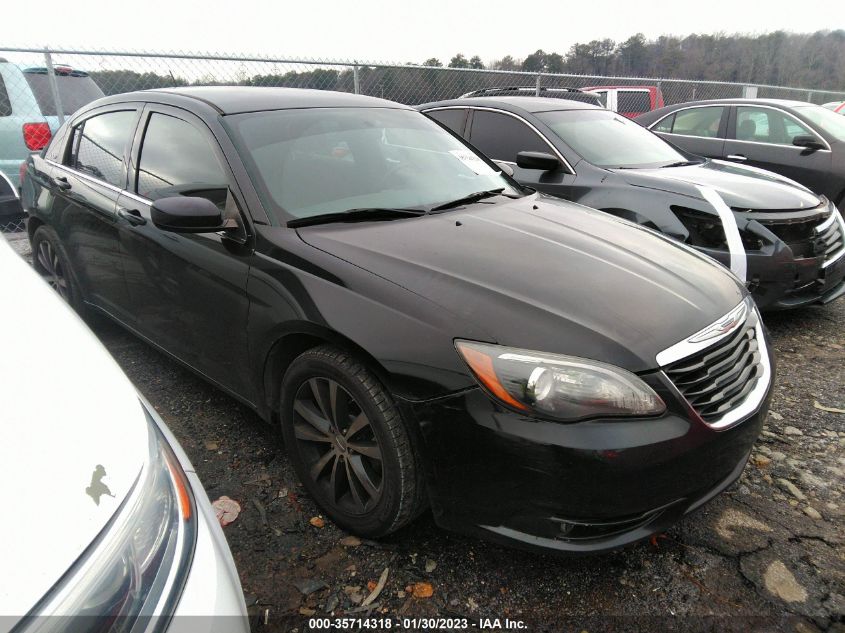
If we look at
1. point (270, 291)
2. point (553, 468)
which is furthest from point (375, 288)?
point (553, 468)

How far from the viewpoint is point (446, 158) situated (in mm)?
3035

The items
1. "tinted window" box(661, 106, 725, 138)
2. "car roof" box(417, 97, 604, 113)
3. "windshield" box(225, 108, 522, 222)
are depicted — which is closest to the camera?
"windshield" box(225, 108, 522, 222)

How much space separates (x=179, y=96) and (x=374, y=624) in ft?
8.36

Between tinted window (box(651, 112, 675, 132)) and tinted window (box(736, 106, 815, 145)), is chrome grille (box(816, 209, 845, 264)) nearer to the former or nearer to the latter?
tinted window (box(736, 106, 815, 145))

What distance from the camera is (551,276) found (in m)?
2.01

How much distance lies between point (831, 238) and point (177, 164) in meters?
4.15

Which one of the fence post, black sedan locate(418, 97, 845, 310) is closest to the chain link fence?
the fence post

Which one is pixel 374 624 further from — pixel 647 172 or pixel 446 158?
pixel 647 172

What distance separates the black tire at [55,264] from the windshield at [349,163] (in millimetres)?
1886

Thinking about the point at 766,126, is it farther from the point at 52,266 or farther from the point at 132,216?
A: the point at 52,266

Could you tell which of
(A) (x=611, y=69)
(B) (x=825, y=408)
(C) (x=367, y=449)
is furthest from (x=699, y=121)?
(A) (x=611, y=69)

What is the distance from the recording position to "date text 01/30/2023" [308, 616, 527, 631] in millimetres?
1787

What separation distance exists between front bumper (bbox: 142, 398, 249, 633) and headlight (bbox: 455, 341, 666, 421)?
801 mm

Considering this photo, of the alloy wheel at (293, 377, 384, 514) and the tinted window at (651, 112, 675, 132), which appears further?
the tinted window at (651, 112, 675, 132)
